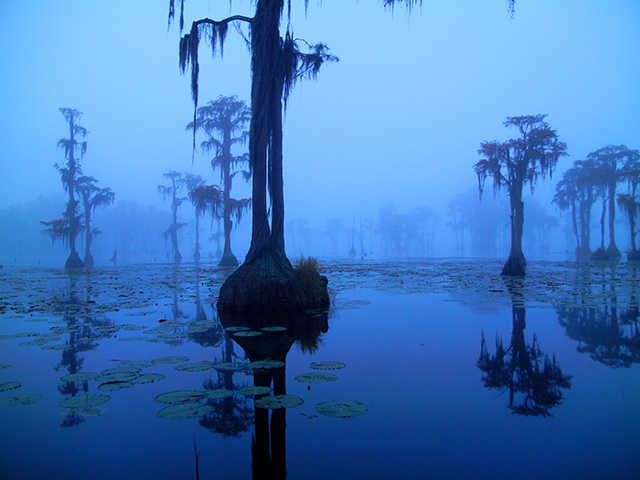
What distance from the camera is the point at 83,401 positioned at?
3.48 metres

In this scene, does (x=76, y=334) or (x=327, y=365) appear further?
(x=76, y=334)

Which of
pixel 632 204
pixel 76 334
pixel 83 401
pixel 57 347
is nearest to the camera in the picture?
pixel 83 401

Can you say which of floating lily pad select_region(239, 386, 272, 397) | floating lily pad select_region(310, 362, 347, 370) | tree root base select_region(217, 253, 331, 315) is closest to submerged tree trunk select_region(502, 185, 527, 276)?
tree root base select_region(217, 253, 331, 315)

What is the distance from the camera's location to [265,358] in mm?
4816

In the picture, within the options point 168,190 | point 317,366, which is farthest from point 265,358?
point 168,190

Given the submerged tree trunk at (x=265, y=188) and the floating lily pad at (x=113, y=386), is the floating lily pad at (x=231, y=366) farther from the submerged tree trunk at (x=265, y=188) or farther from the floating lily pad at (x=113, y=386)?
the submerged tree trunk at (x=265, y=188)

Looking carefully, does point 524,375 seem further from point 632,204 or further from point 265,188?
point 632,204

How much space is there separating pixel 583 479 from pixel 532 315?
19.5 ft

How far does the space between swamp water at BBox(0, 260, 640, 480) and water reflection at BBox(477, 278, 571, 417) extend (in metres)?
0.02

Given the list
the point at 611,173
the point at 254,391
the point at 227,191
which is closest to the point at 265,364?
the point at 254,391

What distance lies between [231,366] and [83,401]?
151 cm

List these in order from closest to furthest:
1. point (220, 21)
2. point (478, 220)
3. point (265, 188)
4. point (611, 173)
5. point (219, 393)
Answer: point (219, 393) < point (265, 188) < point (220, 21) < point (611, 173) < point (478, 220)

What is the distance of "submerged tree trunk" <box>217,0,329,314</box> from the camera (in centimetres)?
840

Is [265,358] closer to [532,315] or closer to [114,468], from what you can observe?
[114,468]
